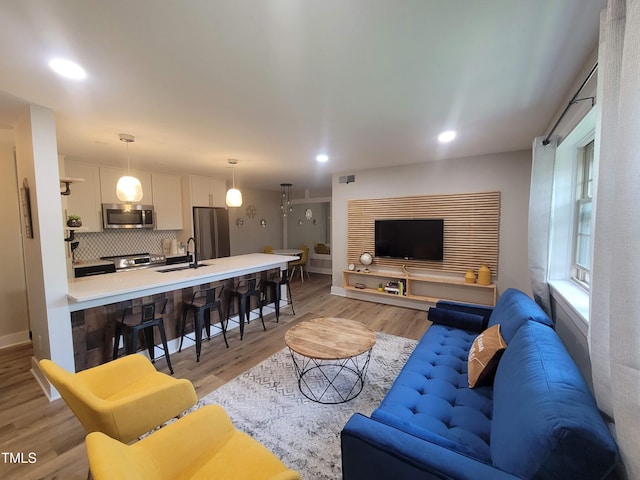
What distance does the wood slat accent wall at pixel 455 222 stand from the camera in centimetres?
422

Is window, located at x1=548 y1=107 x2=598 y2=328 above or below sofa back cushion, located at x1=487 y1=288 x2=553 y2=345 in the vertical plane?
above

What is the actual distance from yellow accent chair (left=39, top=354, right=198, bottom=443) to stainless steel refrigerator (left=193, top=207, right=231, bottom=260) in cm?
402

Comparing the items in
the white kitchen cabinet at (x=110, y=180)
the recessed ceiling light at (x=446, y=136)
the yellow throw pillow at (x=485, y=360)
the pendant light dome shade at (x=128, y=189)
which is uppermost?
the recessed ceiling light at (x=446, y=136)

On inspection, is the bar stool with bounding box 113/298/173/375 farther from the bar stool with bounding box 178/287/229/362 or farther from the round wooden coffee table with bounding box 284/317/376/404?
the round wooden coffee table with bounding box 284/317/376/404

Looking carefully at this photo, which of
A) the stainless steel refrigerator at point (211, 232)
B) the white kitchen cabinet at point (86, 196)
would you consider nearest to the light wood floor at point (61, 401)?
the white kitchen cabinet at point (86, 196)

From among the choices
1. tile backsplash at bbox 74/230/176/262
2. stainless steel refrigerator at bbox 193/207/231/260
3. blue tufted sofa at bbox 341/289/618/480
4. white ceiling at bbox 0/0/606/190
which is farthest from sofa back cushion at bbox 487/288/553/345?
tile backsplash at bbox 74/230/176/262

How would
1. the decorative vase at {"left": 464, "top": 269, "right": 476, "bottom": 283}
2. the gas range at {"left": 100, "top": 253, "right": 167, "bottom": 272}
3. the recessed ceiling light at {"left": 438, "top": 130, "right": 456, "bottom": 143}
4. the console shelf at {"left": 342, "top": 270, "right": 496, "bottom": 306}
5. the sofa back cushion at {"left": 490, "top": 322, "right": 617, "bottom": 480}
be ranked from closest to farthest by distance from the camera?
the sofa back cushion at {"left": 490, "top": 322, "right": 617, "bottom": 480}
the recessed ceiling light at {"left": 438, "top": 130, "right": 456, "bottom": 143}
the decorative vase at {"left": 464, "top": 269, "right": 476, "bottom": 283}
the console shelf at {"left": 342, "top": 270, "right": 496, "bottom": 306}
the gas range at {"left": 100, "top": 253, "right": 167, "bottom": 272}

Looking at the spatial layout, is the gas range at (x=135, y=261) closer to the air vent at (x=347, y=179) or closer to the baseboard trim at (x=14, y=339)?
the baseboard trim at (x=14, y=339)

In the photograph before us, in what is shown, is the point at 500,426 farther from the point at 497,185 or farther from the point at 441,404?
the point at 497,185

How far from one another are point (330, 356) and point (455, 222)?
3373 millimetres

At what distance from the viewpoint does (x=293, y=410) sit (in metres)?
2.26

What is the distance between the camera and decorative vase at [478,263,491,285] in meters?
4.15

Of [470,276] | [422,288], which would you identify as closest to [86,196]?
[422,288]

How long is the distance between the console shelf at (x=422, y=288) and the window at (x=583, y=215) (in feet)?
5.55
